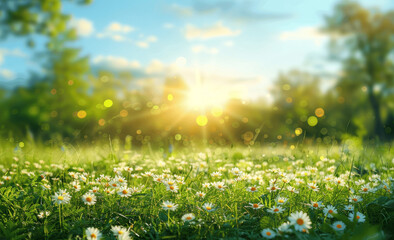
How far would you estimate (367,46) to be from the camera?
27.2m

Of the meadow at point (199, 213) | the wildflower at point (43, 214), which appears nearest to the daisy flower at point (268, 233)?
the meadow at point (199, 213)

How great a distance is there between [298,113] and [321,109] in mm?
1991

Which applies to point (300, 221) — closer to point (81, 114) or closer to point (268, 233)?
point (268, 233)

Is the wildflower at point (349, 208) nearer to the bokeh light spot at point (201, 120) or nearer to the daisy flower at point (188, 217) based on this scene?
the daisy flower at point (188, 217)

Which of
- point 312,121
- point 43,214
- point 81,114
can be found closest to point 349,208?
point 43,214

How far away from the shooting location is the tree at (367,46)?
2648 centimetres

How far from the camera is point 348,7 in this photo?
27.7 meters

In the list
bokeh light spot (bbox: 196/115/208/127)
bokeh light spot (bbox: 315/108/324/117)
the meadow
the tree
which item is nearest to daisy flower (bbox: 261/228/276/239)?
the meadow

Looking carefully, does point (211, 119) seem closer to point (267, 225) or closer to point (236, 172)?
point (236, 172)

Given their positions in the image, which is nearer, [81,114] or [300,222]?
[300,222]

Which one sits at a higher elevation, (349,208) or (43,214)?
(43,214)

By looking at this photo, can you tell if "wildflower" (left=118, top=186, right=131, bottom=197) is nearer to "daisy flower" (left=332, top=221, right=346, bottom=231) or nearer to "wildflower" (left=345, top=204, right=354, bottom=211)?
"daisy flower" (left=332, top=221, right=346, bottom=231)

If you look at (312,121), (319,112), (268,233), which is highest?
(268,233)

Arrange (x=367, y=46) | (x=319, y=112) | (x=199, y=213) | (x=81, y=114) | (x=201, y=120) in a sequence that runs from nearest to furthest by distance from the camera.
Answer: (x=199, y=213) < (x=201, y=120) < (x=319, y=112) < (x=81, y=114) < (x=367, y=46)
